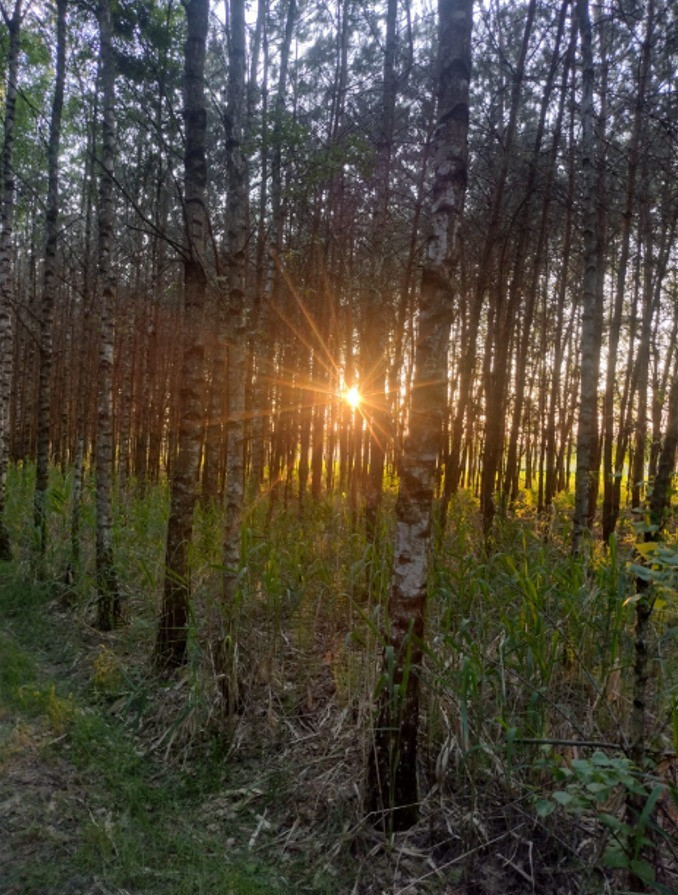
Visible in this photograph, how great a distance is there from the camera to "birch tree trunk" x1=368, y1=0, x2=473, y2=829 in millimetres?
2908

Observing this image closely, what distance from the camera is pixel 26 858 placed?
2.86 m

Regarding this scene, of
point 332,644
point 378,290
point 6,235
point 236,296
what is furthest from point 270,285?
point 332,644

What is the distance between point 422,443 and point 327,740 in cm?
205

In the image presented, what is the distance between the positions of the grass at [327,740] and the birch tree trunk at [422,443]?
0.64 feet

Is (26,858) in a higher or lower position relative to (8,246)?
lower

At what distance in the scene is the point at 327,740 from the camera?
3.67 meters

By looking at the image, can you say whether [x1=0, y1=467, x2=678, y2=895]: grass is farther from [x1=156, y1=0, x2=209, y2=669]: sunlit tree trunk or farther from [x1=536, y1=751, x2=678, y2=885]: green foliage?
[x1=156, y1=0, x2=209, y2=669]: sunlit tree trunk

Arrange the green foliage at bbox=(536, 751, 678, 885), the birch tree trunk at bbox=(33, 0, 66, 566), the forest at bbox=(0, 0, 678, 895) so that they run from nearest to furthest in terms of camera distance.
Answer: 1. the green foliage at bbox=(536, 751, 678, 885)
2. the forest at bbox=(0, 0, 678, 895)
3. the birch tree trunk at bbox=(33, 0, 66, 566)

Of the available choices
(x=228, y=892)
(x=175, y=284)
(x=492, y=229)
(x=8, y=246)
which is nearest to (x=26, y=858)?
(x=228, y=892)

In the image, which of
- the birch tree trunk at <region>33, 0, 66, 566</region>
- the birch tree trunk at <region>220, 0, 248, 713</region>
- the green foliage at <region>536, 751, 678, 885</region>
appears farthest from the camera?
the birch tree trunk at <region>33, 0, 66, 566</region>

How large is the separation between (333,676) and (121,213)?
1479cm

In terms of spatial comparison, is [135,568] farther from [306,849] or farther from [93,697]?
[306,849]

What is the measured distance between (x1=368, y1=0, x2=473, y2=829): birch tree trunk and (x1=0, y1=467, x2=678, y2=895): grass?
20cm

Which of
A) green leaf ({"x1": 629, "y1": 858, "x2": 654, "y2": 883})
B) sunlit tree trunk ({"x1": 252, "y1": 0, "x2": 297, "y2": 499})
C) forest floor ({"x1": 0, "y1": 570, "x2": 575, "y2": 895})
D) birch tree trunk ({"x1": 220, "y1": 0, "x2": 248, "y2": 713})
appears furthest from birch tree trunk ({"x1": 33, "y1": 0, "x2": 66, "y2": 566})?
green leaf ({"x1": 629, "y1": 858, "x2": 654, "y2": 883})
